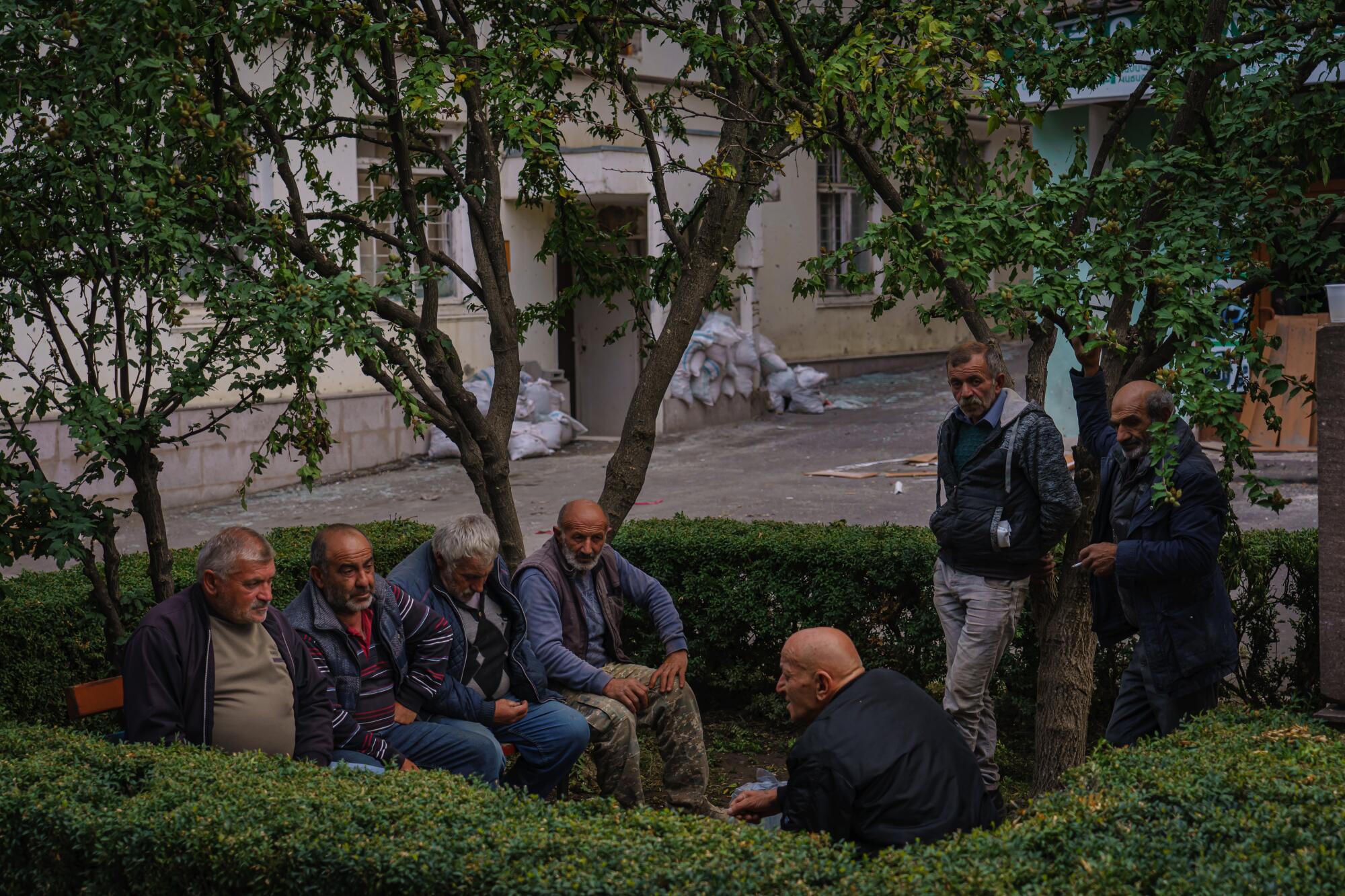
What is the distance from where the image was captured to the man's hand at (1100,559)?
5125mm

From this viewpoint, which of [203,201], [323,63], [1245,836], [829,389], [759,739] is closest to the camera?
[1245,836]

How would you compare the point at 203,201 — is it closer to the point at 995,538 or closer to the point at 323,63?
the point at 323,63

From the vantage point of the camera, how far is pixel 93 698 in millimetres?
5062

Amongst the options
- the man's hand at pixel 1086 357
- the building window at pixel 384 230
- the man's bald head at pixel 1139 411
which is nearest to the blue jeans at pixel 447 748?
the man's bald head at pixel 1139 411

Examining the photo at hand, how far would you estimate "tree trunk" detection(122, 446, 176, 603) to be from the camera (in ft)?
17.5

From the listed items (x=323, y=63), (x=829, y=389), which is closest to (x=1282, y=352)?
(x=829, y=389)

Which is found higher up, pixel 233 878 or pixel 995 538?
pixel 995 538

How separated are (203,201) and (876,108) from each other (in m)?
2.59

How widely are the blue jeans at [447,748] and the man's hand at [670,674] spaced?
0.87 meters

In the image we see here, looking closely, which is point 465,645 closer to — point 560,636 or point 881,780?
point 560,636

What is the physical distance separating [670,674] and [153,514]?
7.29 ft

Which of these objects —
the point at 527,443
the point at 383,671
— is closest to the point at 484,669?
the point at 383,671

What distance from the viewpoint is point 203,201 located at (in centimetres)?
509

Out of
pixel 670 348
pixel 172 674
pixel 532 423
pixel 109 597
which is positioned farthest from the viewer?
pixel 532 423
